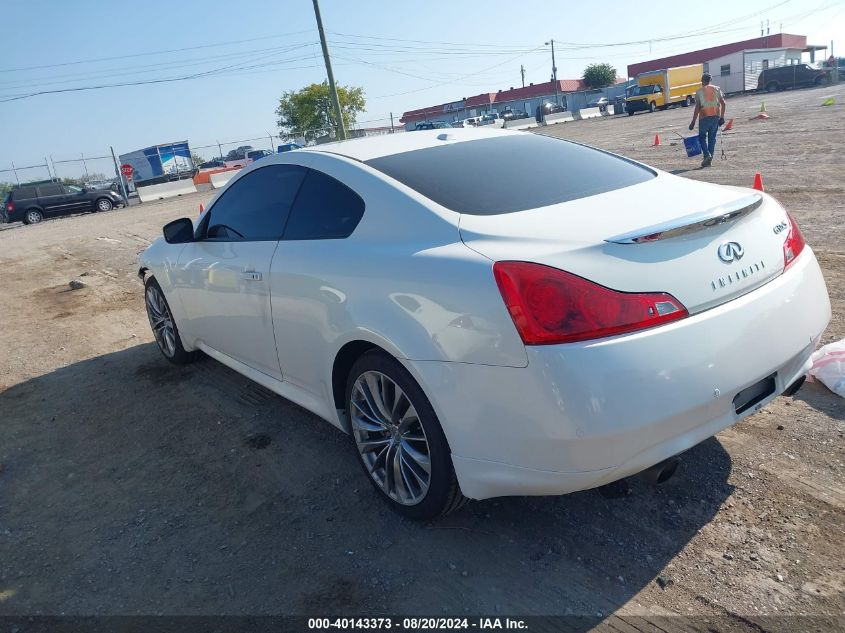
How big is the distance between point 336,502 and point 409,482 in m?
0.50

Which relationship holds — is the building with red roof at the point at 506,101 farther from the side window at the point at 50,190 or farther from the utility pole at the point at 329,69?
the side window at the point at 50,190

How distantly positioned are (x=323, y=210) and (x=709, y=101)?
1194 cm

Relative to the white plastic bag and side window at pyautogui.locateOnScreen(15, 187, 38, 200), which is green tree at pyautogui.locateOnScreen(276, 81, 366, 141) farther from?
the white plastic bag

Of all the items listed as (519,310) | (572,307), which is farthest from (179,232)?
(572,307)

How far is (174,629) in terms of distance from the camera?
248 cm

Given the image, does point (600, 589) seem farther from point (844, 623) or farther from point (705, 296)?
point (705, 296)

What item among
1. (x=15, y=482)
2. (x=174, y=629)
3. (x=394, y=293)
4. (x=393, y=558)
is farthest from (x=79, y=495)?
(x=394, y=293)

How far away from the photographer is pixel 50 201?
1014 inches

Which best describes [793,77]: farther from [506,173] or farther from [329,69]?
[506,173]

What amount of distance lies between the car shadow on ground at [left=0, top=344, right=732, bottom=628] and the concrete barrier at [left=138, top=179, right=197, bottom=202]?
27.0 meters

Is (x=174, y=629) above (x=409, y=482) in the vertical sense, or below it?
below

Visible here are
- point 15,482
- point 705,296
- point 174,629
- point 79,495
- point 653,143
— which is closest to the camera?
point 705,296

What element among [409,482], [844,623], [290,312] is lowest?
[844,623]

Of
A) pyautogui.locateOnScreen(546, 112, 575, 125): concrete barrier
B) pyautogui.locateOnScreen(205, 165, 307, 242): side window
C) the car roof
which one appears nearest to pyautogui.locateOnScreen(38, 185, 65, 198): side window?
pyautogui.locateOnScreen(205, 165, 307, 242): side window
